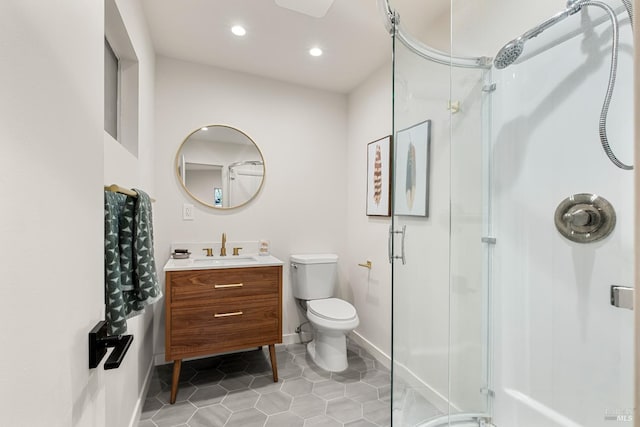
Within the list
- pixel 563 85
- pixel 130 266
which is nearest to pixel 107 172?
pixel 130 266

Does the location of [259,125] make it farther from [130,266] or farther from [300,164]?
[130,266]

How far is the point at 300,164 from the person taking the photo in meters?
2.81

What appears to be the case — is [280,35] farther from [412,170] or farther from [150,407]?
[150,407]

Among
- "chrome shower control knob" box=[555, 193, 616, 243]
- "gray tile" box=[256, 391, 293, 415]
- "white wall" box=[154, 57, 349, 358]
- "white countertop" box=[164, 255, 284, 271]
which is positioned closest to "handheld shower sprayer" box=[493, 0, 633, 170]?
"chrome shower control knob" box=[555, 193, 616, 243]

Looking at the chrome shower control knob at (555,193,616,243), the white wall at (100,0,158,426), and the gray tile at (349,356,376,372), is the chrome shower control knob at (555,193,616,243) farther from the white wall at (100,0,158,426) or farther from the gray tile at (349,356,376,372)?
the white wall at (100,0,158,426)

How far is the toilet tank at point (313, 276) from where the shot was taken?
8.39 ft

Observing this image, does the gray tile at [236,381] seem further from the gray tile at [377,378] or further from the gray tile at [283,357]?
the gray tile at [377,378]

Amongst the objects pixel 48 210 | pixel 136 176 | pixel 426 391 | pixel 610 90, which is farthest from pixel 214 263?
pixel 610 90

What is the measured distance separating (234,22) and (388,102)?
4.11 ft

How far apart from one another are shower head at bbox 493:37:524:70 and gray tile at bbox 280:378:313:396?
7.31ft

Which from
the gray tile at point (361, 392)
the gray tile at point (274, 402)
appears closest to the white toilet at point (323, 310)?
the gray tile at point (361, 392)

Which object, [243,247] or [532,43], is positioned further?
[243,247]

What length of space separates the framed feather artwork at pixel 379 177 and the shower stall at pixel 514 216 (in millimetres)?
688

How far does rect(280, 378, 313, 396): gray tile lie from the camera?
6.47ft
